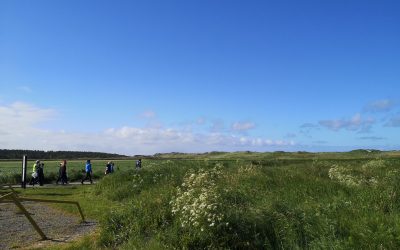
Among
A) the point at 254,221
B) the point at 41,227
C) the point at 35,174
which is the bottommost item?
the point at 41,227

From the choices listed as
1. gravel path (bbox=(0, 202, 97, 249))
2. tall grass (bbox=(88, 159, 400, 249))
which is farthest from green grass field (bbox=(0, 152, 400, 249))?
gravel path (bbox=(0, 202, 97, 249))

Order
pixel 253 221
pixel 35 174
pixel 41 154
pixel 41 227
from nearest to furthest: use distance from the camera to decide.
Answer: pixel 253 221
pixel 41 227
pixel 35 174
pixel 41 154

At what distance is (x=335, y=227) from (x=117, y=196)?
13.9m

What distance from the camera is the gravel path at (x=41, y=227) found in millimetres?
13456

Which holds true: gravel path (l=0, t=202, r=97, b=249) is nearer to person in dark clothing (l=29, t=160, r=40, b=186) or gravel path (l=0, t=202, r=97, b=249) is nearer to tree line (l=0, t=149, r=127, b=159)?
person in dark clothing (l=29, t=160, r=40, b=186)

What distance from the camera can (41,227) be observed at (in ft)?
51.8

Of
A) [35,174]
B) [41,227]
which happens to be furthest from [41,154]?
[41,227]

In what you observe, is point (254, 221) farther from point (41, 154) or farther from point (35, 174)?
point (41, 154)

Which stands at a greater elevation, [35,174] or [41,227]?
[35,174]

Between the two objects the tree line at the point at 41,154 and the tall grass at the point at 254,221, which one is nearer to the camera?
the tall grass at the point at 254,221

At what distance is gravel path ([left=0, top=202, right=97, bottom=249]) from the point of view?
44.1 ft

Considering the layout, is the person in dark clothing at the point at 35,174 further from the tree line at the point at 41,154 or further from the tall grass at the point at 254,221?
the tree line at the point at 41,154

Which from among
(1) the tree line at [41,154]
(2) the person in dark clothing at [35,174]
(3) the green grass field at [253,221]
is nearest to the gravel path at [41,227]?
(3) the green grass field at [253,221]

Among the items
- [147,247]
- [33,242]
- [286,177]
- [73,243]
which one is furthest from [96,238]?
[286,177]
